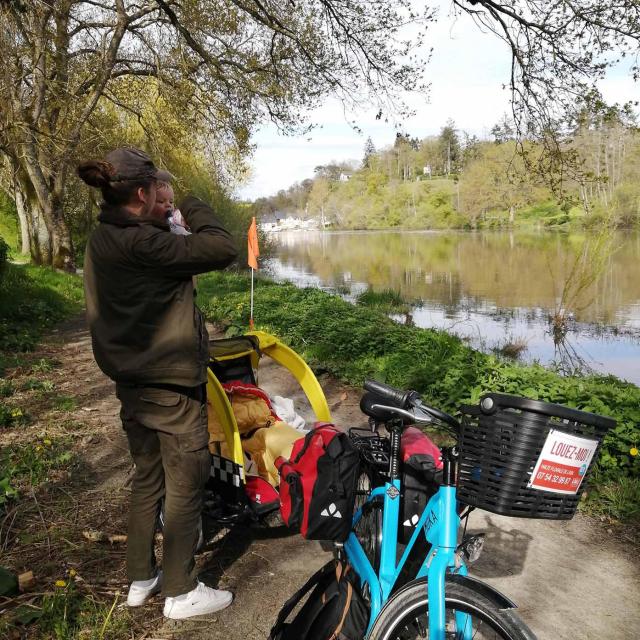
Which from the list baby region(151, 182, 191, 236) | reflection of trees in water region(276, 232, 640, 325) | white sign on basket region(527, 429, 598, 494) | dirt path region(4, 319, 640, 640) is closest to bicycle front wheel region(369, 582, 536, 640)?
white sign on basket region(527, 429, 598, 494)

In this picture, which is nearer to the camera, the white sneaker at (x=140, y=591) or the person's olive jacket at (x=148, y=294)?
the person's olive jacket at (x=148, y=294)

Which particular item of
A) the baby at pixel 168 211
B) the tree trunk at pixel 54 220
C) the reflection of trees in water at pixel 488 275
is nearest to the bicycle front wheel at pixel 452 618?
the baby at pixel 168 211

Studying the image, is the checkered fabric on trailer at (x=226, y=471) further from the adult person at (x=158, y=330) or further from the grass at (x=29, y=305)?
the grass at (x=29, y=305)

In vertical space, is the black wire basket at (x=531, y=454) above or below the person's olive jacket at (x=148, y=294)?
below

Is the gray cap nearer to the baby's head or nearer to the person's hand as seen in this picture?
the baby's head

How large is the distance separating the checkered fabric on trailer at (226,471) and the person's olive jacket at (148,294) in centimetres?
80

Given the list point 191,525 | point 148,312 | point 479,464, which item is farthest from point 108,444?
point 479,464

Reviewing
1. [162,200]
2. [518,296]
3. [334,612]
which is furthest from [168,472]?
[518,296]

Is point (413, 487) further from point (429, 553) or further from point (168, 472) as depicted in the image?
point (168, 472)

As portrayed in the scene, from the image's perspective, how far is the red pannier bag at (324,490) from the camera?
2205mm

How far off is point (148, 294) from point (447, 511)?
4.85 feet

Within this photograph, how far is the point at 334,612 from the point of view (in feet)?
6.94

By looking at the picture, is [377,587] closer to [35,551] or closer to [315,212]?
[35,551]

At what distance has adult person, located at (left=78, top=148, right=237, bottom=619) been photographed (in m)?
2.31
